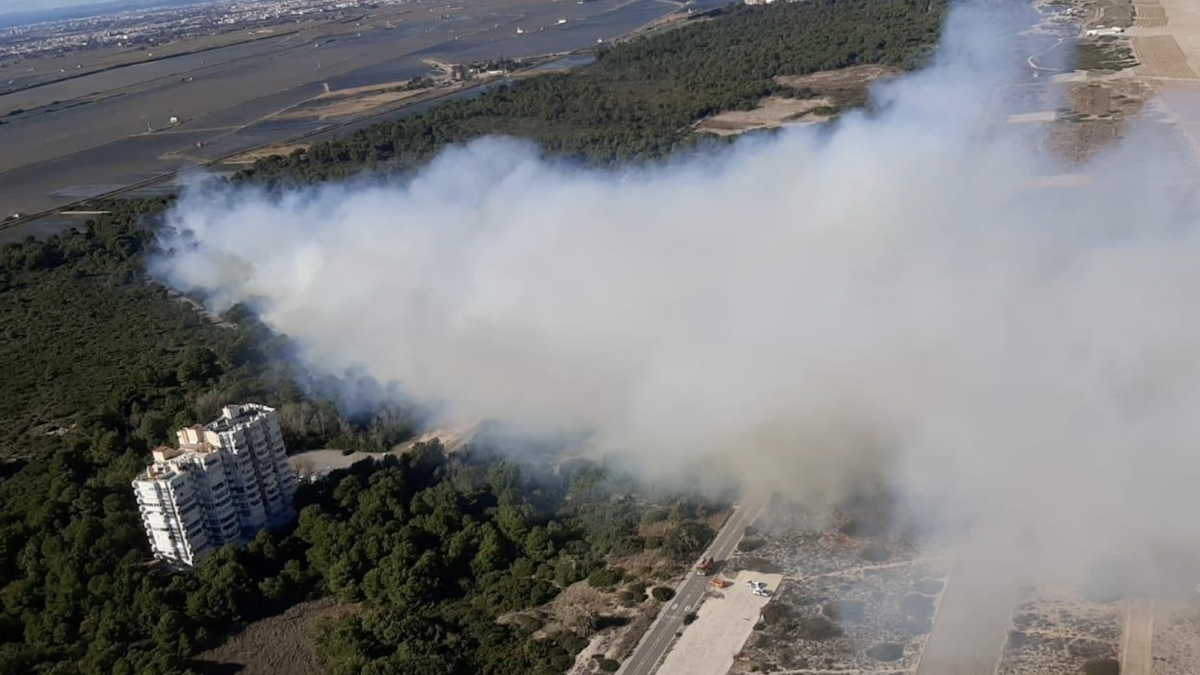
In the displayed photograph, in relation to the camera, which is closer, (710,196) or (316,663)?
(316,663)

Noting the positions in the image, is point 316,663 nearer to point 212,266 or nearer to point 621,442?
point 621,442

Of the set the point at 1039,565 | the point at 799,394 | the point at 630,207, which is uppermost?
the point at 630,207

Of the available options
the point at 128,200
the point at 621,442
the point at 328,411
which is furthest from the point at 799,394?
the point at 128,200

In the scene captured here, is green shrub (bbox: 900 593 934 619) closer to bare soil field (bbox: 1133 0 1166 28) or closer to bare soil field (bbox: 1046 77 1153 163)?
bare soil field (bbox: 1046 77 1153 163)

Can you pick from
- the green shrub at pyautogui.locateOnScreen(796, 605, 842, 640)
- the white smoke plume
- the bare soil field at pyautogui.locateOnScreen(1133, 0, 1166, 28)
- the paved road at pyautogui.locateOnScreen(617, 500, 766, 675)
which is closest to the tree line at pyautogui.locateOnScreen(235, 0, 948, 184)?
the bare soil field at pyautogui.locateOnScreen(1133, 0, 1166, 28)

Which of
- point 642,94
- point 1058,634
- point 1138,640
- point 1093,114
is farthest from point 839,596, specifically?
point 642,94

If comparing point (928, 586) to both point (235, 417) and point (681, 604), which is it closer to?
point (681, 604)
